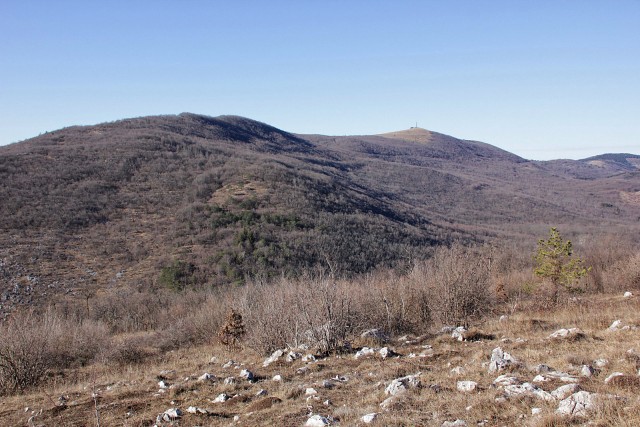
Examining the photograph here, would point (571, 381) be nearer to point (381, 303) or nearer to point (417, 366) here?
point (417, 366)

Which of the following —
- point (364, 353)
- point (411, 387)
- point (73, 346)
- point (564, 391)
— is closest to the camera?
point (564, 391)

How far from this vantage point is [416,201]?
97.4 metres

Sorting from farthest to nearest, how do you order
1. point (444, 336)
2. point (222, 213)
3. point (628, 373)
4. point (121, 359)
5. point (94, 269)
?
point (222, 213)
point (94, 269)
point (121, 359)
point (444, 336)
point (628, 373)

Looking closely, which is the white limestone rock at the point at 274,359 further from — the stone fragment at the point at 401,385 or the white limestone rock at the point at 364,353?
the stone fragment at the point at 401,385

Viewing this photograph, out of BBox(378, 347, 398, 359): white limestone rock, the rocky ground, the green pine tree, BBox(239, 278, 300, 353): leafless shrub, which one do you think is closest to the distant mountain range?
BBox(239, 278, 300, 353): leafless shrub

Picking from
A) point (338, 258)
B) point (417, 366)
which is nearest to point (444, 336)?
point (417, 366)

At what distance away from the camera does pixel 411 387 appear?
6.95 m

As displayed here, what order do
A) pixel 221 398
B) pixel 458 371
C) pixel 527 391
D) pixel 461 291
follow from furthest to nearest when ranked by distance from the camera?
pixel 461 291
pixel 221 398
pixel 458 371
pixel 527 391

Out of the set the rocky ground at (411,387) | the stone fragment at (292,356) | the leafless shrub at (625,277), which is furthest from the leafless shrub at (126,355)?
the leafless shrub at (625,277)

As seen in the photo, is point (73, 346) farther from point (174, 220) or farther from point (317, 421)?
point (174, 220)

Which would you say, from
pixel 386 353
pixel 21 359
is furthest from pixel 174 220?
pixel 386 353

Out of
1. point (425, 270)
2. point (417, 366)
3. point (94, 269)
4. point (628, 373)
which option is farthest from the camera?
point (94, 269)

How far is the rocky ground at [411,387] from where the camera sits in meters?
5.57

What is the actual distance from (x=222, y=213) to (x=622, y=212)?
112 meters
